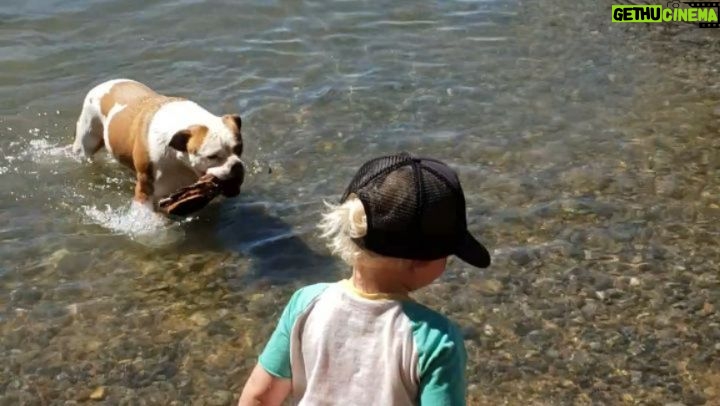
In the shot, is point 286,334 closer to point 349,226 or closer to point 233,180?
point 349,226

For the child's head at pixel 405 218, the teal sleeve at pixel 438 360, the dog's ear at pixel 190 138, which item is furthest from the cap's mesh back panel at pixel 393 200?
the dog's ear at pixel 190 138

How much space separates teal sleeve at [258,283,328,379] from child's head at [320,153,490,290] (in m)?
0.25

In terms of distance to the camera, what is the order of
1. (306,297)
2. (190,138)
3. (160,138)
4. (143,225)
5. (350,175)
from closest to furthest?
(306,297)
(190,138)
(160,138)
(143,225)
(350,175)

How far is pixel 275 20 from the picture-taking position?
11.4 m

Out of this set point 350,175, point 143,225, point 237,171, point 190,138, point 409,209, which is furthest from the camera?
point 350,175

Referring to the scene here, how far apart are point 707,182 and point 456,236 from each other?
5273 millimetres

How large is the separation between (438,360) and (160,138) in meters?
4.42

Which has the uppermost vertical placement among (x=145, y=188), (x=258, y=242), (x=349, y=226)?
(x=349, y=226)

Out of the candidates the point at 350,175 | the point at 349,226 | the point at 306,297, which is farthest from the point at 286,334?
the point at 350,175

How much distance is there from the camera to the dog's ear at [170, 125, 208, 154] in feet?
21.5

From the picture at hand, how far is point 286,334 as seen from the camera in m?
3.17

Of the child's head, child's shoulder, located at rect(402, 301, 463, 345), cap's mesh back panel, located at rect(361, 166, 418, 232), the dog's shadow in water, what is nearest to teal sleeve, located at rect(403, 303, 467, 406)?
child's shoulder, located at rect(402, 301, 463, 345)

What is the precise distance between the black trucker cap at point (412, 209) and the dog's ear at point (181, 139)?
12.7 ft

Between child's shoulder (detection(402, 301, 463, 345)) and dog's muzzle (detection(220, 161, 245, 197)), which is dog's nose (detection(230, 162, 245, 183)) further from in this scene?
child's shoulder (detection(402, 301, 463, 345))
